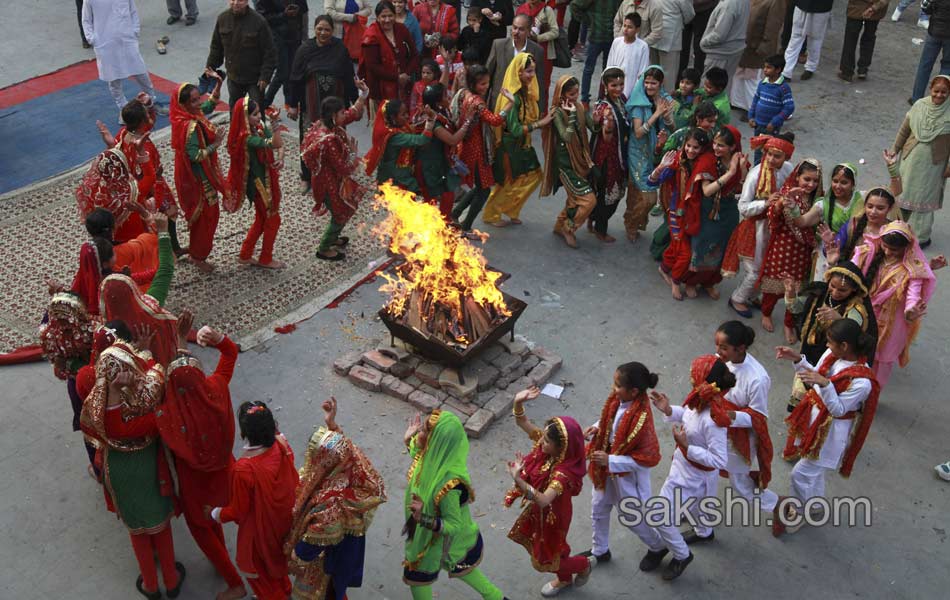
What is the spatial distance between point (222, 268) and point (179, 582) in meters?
3.63

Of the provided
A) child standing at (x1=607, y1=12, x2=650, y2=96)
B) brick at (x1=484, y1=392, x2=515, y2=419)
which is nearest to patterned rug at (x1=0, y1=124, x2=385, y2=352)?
brick at (x1=484, y1=392, x2=515, y2=419)

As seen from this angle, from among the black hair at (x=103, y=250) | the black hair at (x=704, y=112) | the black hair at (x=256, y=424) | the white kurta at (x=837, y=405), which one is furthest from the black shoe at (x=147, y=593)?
the black hair at (x=704, y=112)

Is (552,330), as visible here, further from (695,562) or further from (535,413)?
(695,562)

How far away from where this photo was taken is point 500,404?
7.06 metres

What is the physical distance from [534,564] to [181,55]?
380 inches

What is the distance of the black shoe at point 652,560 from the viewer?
5816 mm

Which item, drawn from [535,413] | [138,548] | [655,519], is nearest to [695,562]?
[655,519]

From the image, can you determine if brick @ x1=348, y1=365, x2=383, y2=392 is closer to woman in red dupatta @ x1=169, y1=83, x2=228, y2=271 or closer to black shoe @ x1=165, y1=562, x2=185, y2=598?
black shoe @ x1=165, y1=562, x2=185, y2=598

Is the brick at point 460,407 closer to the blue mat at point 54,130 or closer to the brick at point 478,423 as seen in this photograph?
the brick at point 478,423

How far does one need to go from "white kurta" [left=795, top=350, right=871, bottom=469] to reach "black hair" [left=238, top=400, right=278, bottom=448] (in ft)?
9.52

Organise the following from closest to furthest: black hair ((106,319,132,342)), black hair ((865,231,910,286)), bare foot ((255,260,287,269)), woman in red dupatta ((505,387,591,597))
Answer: woman in red dupatta ((505,387,591,597)) → black hair ((106,319,132,342)) → black hair ((865,231,910,286)) → bare foot ((255,260,287,269))

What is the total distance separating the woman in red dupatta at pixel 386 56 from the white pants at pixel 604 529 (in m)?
6.22

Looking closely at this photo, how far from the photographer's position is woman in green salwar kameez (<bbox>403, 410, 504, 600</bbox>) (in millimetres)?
4738

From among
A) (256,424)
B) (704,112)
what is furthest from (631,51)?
(256,424)
